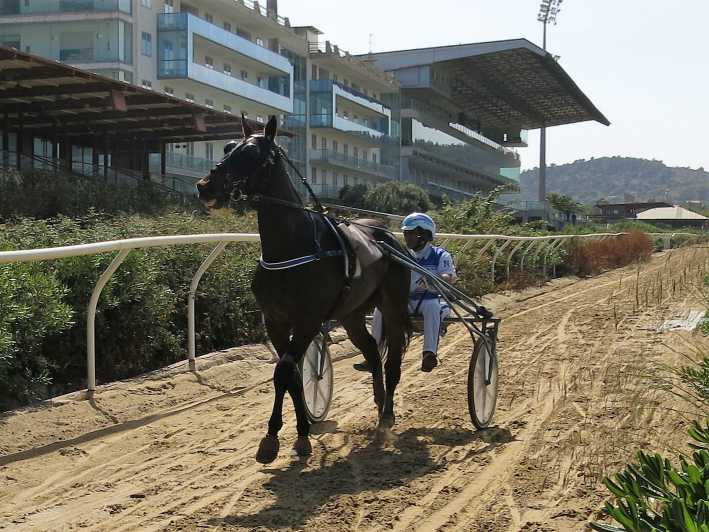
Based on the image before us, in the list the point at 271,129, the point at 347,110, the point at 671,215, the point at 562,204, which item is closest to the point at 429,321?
the point at 271,129

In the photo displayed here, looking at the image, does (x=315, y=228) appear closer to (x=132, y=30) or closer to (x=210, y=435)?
(x=210, y=435)

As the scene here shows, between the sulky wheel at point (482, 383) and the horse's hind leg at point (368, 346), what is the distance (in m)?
0.61

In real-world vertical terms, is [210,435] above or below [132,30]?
below

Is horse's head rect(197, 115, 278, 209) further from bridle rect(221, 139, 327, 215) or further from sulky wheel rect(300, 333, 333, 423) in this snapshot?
sulky wheel rect(300, 333, 333, 423)

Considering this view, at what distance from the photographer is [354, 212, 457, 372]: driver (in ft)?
19.7

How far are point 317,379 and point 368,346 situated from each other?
0.50 meters

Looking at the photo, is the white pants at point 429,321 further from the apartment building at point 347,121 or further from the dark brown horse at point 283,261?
the apartment building at point 347,121

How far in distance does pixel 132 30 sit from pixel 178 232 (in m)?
27.6

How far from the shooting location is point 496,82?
224 ft

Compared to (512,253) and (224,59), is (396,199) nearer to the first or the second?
(224,59)

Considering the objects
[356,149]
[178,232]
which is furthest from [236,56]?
[178,232]

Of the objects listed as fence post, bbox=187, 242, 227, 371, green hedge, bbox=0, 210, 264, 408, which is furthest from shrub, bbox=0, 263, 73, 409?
fence post, bbox=187, 242, 227, 371

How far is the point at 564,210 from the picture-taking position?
2709 inches

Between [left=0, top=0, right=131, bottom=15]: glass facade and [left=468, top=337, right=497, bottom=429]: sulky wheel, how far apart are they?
31323 millimetres
